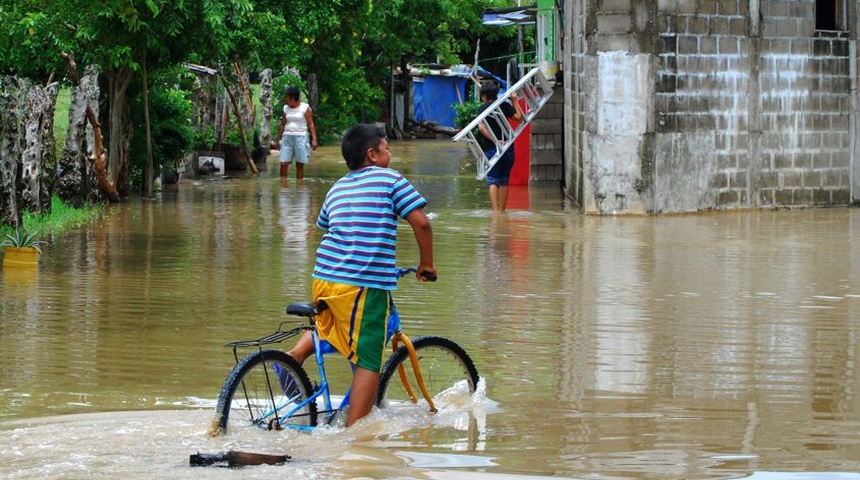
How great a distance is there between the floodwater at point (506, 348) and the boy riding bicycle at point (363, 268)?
33cm

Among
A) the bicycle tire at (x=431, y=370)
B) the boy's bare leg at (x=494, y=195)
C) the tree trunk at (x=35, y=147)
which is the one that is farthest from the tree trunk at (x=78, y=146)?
the bicycle tire at (x=431, y=370)

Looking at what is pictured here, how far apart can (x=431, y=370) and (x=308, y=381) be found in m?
0.92

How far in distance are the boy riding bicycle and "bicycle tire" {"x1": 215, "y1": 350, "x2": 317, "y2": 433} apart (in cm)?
17

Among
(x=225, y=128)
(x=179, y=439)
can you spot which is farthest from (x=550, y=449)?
(x=225, y=128)

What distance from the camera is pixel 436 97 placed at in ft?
143

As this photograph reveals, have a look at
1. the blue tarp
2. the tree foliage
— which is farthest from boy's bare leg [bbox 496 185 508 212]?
the blue tarp

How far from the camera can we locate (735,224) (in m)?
17.0

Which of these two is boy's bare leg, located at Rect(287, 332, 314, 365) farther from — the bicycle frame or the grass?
the grass

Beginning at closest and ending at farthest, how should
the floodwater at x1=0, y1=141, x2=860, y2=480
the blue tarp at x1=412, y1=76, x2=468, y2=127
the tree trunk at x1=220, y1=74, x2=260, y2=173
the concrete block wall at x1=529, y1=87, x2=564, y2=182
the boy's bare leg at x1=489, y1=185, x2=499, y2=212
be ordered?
the floodwater at x1=0, y1=141, x2=860, y2=480
the boy's bare leg at x1=489, y1=185, x2=499, y2=212
the concrete block wall at x1=529, y1=87, x2=564, y2=182
the tree trunk at x1=220, y1=74, x2=260, y2=173
the blue tarp at x1=412, y1=76, x2=468, y2=127

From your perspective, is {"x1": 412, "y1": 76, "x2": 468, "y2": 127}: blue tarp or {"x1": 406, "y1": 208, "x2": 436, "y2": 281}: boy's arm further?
{"x1": 412, "y1": 76, "x2": 468, "y2": 127}: blue tarp

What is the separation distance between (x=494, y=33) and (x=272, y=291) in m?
30.9

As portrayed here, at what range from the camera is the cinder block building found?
17938 millimetres

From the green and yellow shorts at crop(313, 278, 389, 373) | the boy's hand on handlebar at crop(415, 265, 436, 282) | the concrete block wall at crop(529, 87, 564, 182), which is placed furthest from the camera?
the concrete block wall at crop(529, 87, 564, 182)

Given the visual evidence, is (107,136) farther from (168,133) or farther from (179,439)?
(179,439)
